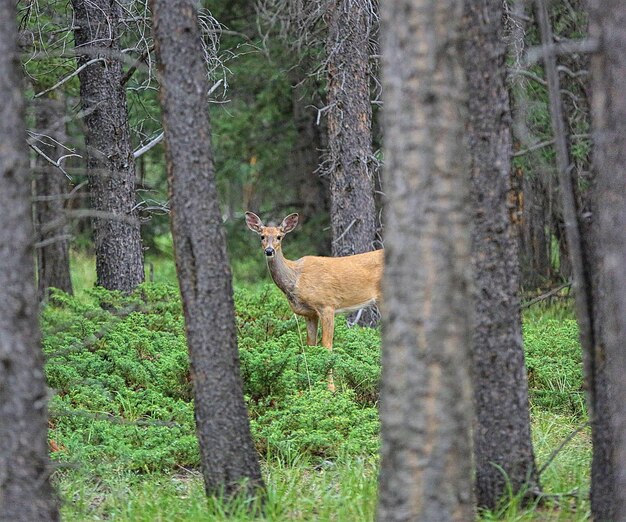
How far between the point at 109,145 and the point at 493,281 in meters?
6.80

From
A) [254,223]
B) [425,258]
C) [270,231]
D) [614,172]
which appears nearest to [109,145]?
[254,223]

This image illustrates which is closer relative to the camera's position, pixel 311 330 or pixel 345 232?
pixel 311 330

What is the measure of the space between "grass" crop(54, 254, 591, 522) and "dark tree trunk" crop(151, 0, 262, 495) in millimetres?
296

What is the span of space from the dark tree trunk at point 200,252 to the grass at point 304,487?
296 millimetres

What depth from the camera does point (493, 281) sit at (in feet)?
19.1

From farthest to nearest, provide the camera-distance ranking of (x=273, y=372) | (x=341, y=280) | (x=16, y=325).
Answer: (x=341, y=280) < (x=273, y=372) < (x=16, y=325)

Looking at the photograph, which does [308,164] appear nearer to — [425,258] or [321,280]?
[321,280]

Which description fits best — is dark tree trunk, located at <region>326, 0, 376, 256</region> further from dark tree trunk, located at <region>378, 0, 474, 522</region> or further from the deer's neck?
dark tree trunk, located at <region>378, 0, 474, 522</region>

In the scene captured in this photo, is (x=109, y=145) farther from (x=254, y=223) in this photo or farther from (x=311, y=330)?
(x=311, y=330)

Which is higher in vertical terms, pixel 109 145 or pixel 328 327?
pixel 109 145

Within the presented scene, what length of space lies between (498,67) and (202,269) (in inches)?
→ 82.5

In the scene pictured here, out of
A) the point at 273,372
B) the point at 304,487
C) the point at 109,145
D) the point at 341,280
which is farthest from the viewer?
the point at 341,280

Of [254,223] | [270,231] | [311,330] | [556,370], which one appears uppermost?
[254,223]

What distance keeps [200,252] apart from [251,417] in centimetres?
320
